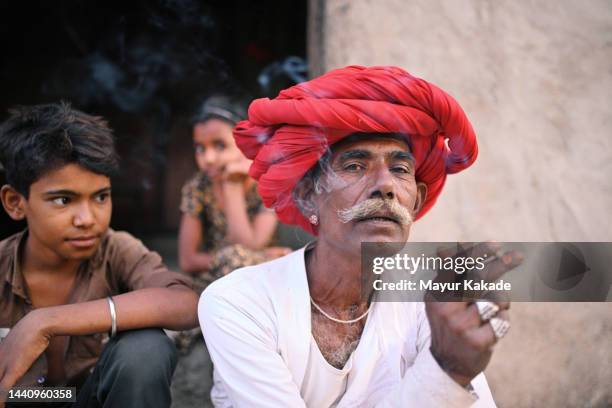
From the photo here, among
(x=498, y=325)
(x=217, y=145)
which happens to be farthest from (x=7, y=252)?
(x=498, y=325)

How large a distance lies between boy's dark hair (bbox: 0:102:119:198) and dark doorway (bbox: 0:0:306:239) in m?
2.08

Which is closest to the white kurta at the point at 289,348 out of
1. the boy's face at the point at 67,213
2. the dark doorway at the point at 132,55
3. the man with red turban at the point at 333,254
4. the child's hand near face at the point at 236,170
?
the man with red turban at the point at 333,254

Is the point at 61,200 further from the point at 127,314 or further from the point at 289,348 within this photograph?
the point at 289,348

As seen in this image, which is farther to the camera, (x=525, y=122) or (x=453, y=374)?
(x=525, y=122)

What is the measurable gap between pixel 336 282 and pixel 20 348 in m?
1.20

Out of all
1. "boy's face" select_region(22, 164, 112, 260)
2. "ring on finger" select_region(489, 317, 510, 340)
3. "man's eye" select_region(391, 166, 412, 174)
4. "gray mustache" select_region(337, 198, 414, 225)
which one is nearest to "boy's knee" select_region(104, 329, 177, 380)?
"boy's face" select_region(22, 164, 112, 260)

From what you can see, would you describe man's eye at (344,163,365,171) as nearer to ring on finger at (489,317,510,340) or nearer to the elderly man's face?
the elderly man's face

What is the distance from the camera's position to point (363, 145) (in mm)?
2320

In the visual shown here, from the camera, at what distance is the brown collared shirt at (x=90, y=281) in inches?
99.3

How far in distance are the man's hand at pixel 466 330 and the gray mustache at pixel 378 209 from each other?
519mm

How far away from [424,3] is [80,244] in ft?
7.46

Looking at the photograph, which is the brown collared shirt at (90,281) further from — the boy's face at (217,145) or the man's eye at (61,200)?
the boy's face at (217,145)

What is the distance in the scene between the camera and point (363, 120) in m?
2.22

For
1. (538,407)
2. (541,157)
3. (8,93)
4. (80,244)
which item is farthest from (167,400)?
(8,93)
